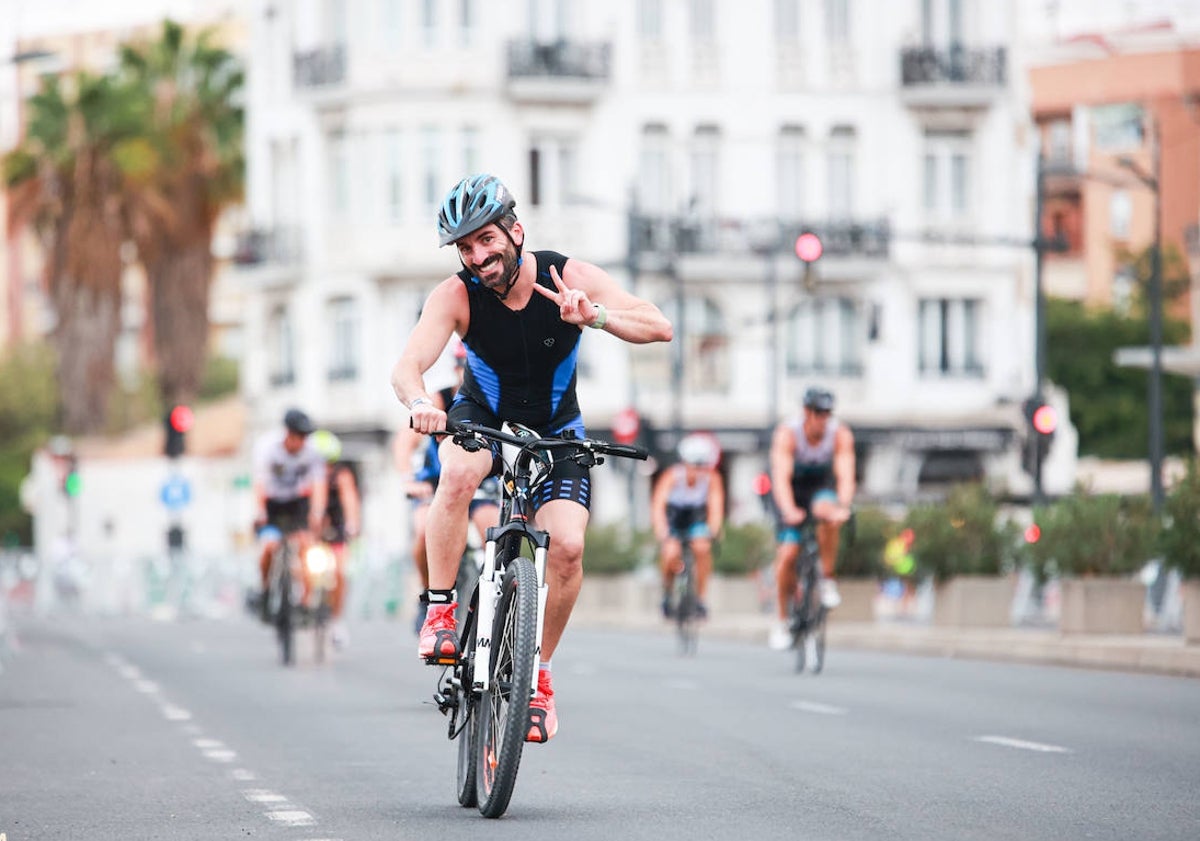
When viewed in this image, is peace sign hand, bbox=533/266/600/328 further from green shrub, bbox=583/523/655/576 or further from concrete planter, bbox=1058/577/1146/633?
green shrub, bbox=583/523/655/576

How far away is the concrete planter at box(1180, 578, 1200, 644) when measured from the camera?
1934 centimetres

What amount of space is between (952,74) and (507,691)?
5179 centimetres

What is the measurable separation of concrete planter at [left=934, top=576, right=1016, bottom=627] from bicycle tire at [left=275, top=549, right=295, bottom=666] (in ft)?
23.1

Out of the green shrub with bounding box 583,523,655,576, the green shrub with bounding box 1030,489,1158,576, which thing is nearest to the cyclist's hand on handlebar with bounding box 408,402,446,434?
the green shrub with bounding box 1030,489,1158,576

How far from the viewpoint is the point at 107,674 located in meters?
20.5

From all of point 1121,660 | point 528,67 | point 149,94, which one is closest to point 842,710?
point 1121,660

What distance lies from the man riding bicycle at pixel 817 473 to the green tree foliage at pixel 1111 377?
2548 inches

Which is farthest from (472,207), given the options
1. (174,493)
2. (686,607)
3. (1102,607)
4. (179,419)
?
(174,493)

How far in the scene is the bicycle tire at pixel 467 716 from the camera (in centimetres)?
928

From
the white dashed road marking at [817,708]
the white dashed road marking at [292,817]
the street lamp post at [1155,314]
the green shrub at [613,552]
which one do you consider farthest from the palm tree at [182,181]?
the white dashed road marking at [292,817]

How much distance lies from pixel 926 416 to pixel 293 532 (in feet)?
132

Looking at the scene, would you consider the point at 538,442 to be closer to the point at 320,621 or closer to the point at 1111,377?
the point at 320,621

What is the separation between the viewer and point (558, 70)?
58.1 meters

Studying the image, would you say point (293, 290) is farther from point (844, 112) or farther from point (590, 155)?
point (844, 112)
